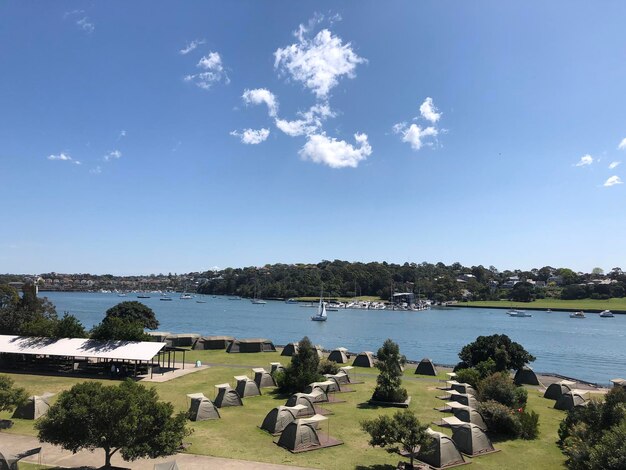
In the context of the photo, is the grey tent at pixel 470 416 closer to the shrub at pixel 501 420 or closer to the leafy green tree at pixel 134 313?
the shrub at pixel 501 420

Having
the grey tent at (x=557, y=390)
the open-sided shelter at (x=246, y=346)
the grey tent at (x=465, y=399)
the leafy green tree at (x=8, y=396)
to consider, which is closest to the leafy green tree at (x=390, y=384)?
the grey tent at (x=465, y=399)

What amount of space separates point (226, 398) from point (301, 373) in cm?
627

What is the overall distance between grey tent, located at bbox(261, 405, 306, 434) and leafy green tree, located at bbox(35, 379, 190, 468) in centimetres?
860

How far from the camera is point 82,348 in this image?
1544 inches

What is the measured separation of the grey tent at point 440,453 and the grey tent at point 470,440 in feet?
4.07

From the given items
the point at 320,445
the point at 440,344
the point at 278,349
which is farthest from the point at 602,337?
the point at 320,445

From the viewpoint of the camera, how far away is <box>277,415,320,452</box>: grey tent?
71.1 ft

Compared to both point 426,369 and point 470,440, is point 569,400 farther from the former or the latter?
point 426,369

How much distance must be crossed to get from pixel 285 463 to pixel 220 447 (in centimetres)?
382

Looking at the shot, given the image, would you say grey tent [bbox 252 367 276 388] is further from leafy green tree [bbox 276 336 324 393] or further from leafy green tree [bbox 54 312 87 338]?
leafy green tree [bbox 54 312 87 338]

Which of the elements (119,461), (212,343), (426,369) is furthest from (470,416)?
(212,343)

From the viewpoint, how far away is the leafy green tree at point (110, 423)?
1580 centimetres

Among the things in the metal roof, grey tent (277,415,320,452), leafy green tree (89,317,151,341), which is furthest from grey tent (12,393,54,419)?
leafy green tree (89,317,151,341)

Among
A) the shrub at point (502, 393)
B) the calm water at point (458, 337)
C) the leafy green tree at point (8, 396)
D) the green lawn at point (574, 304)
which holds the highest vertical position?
the leafy green tree at point (8, 396)
